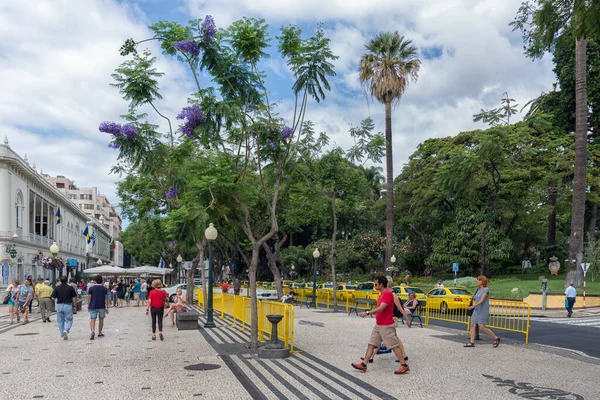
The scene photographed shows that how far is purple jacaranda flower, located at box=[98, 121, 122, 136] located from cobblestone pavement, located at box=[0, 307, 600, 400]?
16.9 ft

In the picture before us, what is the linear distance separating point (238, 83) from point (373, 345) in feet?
21.6

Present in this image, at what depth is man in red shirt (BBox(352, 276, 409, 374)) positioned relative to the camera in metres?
8.82

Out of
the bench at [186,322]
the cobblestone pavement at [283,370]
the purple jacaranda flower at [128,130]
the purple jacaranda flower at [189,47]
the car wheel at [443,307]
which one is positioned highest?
the purple jacaranda flower at [189,47]

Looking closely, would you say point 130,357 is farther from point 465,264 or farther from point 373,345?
point 465,264

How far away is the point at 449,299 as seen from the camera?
21609 millimetres

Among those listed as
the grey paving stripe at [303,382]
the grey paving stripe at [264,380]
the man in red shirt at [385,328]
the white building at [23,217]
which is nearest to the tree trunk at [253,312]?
the grey paving stripe at [264,380]

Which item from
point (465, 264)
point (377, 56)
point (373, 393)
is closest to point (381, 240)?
point (465, 264)

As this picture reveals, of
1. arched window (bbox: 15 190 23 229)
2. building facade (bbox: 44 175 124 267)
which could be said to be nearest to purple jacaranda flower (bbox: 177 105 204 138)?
arched window (bbox: 15 190 23 229)

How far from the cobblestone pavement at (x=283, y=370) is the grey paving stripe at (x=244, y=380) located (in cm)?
2

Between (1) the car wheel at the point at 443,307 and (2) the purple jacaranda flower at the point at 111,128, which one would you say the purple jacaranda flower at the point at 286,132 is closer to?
(2) the purple jacaranda flower at the point at 111,128

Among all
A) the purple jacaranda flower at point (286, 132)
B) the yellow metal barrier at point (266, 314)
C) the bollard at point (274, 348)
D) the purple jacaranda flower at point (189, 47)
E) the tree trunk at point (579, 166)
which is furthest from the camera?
the tree trunk at point (579, 166)

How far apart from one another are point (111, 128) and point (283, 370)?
727 centimetres

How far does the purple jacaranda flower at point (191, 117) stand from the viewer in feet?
37.2

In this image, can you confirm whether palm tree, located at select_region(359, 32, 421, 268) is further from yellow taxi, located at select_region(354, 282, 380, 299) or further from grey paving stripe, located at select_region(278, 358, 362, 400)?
grey paving stripe, located at select_region(278, 358, 362, 400)
